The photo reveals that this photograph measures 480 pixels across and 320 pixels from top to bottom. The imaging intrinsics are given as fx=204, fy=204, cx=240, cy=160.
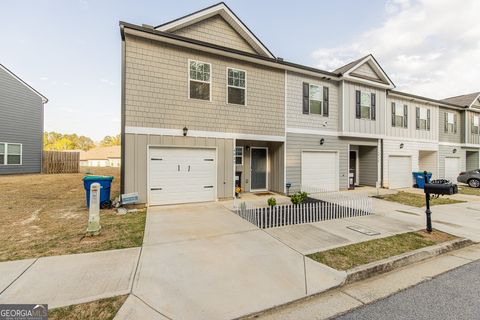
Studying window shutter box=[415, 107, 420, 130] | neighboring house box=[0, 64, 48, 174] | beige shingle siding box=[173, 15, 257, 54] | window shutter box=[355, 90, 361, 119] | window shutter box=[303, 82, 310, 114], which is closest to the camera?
beige shingle siding box=[173, 15, 257, 54]

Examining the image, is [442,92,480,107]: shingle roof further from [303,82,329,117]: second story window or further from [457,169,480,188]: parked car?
[303,82,329,117]: second story window

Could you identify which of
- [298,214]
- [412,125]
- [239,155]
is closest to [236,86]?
[239,155]

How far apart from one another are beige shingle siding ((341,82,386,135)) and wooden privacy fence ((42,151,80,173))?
23.0 metres

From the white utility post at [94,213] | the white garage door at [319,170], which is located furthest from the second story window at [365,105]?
the white utility post at [94,213]

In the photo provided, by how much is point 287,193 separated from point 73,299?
28.0 feet

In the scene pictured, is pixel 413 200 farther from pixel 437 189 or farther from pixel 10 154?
pixel 10 154

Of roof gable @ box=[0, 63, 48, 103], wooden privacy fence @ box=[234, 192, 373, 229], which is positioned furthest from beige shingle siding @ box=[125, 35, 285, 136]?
roof gable @ box=[0, 63, 48, 103]

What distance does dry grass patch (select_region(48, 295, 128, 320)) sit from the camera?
7.51 ft

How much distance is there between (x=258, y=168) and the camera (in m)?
10.8

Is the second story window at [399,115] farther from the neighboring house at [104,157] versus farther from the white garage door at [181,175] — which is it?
the neighboring house at [104,157]

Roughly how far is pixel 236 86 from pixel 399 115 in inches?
450

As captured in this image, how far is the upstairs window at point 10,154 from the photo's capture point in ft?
49.5

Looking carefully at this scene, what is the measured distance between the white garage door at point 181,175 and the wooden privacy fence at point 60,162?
16887 millimetres

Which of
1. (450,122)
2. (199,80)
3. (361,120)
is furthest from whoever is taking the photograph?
(450,122)
